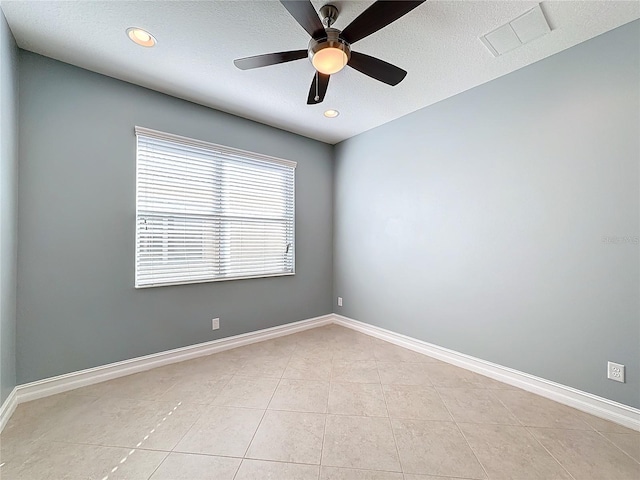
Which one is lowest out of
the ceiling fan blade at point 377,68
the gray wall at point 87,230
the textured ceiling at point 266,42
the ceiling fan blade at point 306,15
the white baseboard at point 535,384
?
the white baseboard at point 535,384

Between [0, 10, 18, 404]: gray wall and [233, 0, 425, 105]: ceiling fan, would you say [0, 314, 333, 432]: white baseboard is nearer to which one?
[0, 10, 18, 404]: gray wall

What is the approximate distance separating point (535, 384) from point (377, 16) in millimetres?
2921

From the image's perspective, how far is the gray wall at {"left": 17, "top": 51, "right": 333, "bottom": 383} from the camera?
2.05 meters

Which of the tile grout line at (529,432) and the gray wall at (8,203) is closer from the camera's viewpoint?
the tile grout line at (529,432)

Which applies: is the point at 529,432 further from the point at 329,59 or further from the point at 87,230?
the point at 87,230

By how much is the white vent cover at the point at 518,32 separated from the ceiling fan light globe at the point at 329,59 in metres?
1.12

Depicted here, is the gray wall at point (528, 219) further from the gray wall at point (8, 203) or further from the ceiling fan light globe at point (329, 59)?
the gray wall at point (8, 203)

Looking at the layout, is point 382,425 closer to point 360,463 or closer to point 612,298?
point 360,463

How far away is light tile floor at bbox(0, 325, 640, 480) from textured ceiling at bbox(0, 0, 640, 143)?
273cm

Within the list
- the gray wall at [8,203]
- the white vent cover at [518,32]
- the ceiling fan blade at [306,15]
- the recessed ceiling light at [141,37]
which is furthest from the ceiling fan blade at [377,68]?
the gray wall at [8,203]

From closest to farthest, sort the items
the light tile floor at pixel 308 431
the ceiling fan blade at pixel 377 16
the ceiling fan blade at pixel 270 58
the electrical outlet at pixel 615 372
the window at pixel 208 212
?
the ceiling fan blade at pixel 377 16 → the light tile floor at pixel 308 431 → the ceiling fan blade at pixel 270 58 → the electrical outlet at pixel 615 372 → the window at pixel 208 212

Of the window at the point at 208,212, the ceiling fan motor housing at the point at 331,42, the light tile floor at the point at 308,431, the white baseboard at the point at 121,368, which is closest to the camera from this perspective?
the light tile floor at the point at 308,431

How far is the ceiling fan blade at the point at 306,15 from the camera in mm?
1338

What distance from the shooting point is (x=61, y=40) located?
1930 mm
